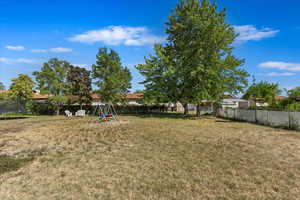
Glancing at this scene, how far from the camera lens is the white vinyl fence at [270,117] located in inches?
378

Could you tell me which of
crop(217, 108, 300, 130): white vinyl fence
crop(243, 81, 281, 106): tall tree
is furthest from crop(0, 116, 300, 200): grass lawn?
crop(243, 81, 281, 106): tall tree

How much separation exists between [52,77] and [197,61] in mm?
18820

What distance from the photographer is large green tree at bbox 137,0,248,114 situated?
1600 cm

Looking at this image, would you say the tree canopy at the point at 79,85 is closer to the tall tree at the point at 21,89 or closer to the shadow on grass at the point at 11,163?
the tall tree at the point at 21,89

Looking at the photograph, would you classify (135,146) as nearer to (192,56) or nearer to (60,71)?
(192,56)

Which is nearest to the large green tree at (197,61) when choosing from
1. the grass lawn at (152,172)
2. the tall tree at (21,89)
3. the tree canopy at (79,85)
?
the tree canopy at (79,85)

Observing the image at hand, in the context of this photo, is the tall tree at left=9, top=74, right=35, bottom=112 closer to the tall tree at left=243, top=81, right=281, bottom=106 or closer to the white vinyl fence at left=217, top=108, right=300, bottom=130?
the white vinyl fence at left=217, top=108, right=300, bottom=130

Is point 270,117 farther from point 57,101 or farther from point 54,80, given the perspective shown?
point 54,80

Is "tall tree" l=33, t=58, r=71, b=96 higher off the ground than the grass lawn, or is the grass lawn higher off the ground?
"tall tree" l=33, t=58, r=71, b=96

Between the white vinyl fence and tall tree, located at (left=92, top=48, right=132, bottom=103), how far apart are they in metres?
16.4

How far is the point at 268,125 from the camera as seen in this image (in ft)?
37.0

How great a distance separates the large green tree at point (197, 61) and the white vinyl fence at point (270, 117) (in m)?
2.69

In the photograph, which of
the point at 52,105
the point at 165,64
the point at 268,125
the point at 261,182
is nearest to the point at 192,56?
the point at 165,64

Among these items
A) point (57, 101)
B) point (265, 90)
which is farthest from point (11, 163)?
point (265, 90)
